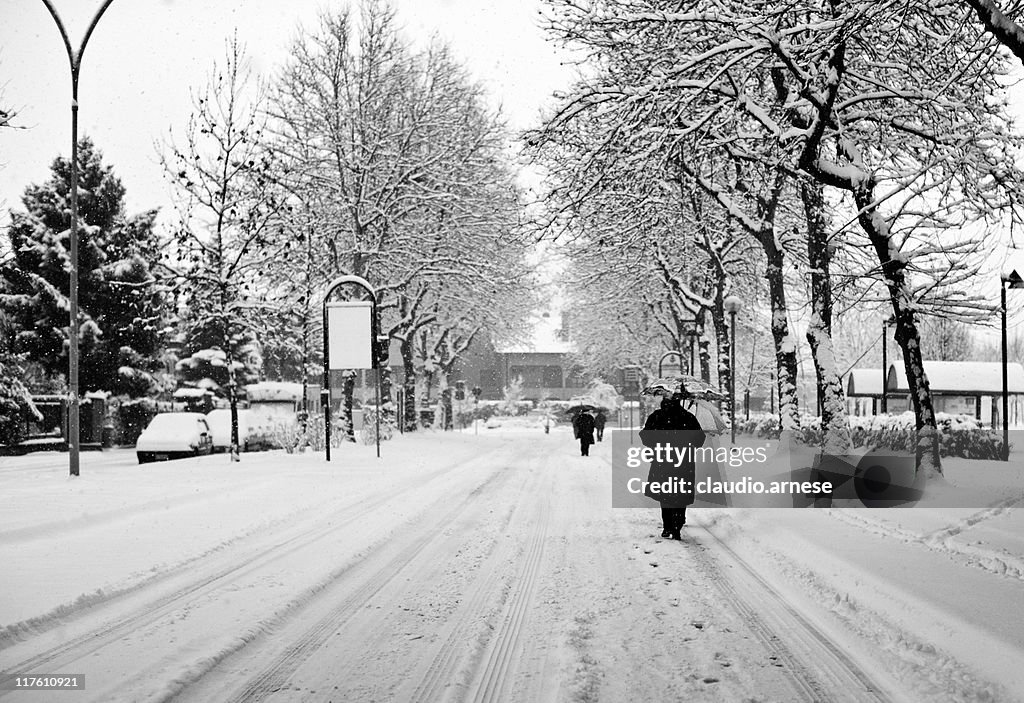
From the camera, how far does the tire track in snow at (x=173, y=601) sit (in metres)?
5.71

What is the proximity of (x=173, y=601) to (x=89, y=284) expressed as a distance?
37.8 metres

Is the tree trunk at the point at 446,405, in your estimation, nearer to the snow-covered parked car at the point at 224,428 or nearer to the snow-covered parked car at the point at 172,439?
the snow-covered parked car at the point at 224,428

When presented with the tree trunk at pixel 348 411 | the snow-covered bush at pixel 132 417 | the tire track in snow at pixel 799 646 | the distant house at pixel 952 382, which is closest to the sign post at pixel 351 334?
the tree trunk at pixel 348 411

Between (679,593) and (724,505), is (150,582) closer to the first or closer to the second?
(679,593)

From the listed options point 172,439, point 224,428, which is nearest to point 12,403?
point 224,428

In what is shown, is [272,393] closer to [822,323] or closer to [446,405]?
[446,405]

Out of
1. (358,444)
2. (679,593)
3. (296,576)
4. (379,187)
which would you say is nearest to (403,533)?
(296,576)

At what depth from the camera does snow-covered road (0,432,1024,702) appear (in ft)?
17.1

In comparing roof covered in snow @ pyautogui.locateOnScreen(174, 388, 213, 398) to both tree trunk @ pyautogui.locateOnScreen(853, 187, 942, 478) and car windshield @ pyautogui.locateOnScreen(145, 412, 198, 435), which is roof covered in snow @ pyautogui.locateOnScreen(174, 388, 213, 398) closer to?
car windshield @ pyautogui.locateOnScreen(145, 412, 198, 435)

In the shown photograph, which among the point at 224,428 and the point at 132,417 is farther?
the point at 132,417

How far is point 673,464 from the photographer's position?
10977mm

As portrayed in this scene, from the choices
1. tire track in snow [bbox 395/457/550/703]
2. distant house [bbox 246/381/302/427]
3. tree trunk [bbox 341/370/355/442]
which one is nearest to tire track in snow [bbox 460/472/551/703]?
tire track in snow [bbox 395/457/550/703]

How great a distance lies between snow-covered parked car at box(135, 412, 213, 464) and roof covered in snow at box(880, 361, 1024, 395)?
30.2 m

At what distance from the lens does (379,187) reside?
31750mm
